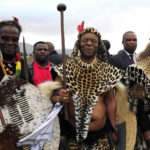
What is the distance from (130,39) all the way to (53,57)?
1872 millimetres

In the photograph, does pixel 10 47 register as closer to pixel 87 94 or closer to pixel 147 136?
pixel 87 94

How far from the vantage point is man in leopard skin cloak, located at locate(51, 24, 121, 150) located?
3281mm

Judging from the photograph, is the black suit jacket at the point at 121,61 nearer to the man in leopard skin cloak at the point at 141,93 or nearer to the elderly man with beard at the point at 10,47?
the man in leopard skin cloak at the point at 141,93

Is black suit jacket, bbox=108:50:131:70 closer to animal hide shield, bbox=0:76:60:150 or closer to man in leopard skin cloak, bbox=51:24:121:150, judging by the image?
man in leopard skin cloak, bbox=51:24:121:150

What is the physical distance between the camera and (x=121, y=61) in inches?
207

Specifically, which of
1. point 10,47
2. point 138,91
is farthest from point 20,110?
point 138,91

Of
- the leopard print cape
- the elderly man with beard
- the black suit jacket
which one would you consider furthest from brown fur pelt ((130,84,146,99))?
the black suit jacket

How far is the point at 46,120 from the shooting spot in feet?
9.41

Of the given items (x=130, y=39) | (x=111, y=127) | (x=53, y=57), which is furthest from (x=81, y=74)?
(x=53, y=57)

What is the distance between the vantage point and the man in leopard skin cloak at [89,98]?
328 cm

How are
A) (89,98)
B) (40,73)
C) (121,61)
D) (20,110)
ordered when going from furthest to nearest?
(40,73), (121,61), (89,98), (20,110)

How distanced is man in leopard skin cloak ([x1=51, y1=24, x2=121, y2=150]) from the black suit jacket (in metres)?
1.69

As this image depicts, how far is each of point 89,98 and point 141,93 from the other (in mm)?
610

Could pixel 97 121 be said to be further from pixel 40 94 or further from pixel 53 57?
pixel 53 57
